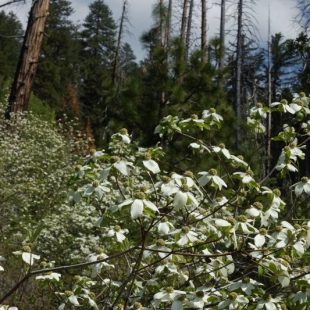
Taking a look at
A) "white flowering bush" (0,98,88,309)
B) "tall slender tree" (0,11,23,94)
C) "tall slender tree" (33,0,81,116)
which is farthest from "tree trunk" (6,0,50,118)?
"tall slender tree" (0,11,23,94)

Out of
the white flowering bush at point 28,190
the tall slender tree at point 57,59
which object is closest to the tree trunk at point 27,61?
the white flowering bush at point 28,190

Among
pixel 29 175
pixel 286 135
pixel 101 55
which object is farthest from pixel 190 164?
pixel 101 55

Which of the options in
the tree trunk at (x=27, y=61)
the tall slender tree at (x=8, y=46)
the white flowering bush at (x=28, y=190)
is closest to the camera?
the white flowering bush at (x=28, y=190)

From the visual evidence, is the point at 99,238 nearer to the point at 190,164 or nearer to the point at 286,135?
the point at 190,164

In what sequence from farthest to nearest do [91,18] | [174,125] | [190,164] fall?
[91,18] < [190,164] < [174,125]

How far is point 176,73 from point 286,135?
5.16m

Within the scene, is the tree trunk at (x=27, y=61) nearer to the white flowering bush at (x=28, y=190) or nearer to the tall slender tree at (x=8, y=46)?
the white flowering bush at (x=28, y=190)

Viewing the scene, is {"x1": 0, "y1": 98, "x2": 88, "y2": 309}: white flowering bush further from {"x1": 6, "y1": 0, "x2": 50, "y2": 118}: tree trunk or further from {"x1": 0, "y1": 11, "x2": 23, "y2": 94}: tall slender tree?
{"x1": 0, "y1": 11, "x2": 23, "y2": 94}: tall slender tree

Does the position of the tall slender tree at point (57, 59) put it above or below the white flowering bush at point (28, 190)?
above

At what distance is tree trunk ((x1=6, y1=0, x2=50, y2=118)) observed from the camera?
880 cm

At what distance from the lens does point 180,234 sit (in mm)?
2334

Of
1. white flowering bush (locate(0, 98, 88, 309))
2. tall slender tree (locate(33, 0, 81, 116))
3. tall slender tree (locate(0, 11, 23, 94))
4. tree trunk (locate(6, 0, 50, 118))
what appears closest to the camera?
white flowering bush (locate(0, 98, 88, 309))

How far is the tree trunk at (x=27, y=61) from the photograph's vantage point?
880 centimetres

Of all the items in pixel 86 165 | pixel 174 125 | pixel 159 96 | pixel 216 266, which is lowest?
pixel 216 266
